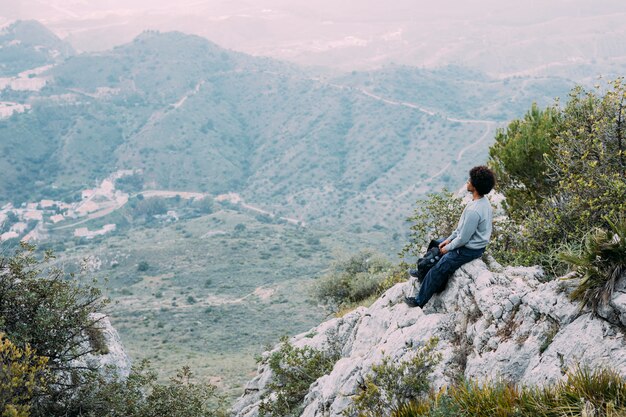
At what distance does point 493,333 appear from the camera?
7.43 metres

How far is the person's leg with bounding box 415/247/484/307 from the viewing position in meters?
8.50

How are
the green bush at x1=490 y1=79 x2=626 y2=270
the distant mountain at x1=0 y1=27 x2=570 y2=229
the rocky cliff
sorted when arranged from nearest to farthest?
the rocky cliff
the green bush at x1=490 y1=79 x2=626 y2=270
the distant mountain at x1=0 y1=27 x2=570 y2=229

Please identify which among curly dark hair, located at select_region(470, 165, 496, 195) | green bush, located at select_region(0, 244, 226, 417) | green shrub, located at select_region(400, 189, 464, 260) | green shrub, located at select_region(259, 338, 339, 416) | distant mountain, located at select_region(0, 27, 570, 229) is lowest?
distant mountain, located at select_region(0, 27, 570, 229)

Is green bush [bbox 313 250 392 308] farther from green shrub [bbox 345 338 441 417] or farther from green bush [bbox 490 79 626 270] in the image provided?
green shrub [bbox 345 338 441 417]

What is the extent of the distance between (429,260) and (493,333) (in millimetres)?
1793

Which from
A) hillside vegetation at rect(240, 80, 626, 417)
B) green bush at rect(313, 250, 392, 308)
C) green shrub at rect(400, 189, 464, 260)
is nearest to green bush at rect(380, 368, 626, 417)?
hillside vegetation at rect(240, 80, 626, 417)

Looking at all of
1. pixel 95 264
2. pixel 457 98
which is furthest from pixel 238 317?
pixel 457 98

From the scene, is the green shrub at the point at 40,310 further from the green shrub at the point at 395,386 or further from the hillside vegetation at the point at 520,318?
the green shrub at the point at 395,386

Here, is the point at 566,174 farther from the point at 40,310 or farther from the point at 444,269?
Result: the point at 40,310

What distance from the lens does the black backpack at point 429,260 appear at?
28.7 feet

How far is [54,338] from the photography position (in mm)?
9398

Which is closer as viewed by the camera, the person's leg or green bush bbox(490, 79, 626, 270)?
the person's leg

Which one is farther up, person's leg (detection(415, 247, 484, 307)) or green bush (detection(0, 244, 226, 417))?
person's leg (detection(415, 247, 484, 307))

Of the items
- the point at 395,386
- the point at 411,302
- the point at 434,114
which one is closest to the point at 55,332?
the point at 395,386
